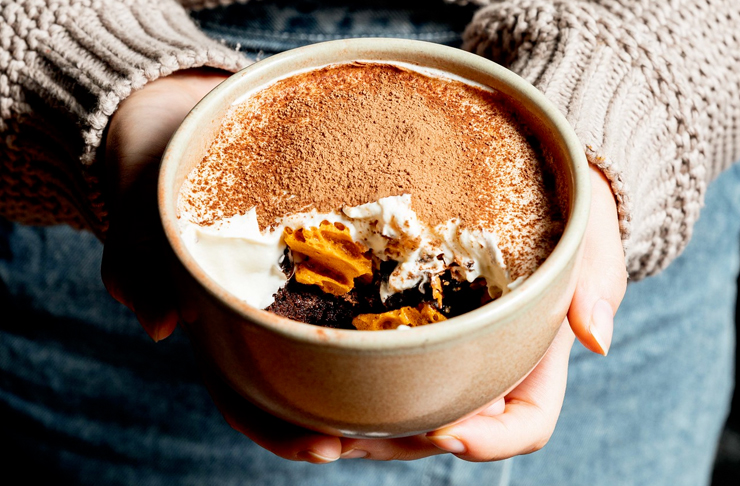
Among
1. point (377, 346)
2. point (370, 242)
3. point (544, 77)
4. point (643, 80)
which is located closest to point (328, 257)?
point (370, 242)

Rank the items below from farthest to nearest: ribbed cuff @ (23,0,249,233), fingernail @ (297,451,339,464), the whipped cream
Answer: ribbed cuff @ (23,0,249,233), fingernail @ (297,451,339,464), the whipped cream

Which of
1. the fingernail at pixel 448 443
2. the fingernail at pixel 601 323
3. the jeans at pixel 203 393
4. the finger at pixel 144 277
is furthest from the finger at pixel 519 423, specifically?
the jeans at pixel 203 393

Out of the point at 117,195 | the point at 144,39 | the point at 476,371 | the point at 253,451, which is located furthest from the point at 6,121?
the point at 476,371

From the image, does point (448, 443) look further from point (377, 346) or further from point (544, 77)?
point (544, 77)

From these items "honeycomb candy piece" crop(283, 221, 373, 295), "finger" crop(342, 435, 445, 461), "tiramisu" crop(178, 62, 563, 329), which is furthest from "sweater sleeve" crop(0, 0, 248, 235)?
"finger" crop(342, 435, 445, 461)

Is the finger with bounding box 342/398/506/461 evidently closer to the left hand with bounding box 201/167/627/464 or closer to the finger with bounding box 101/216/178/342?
the left hand with bounding box 201/167/627/464
